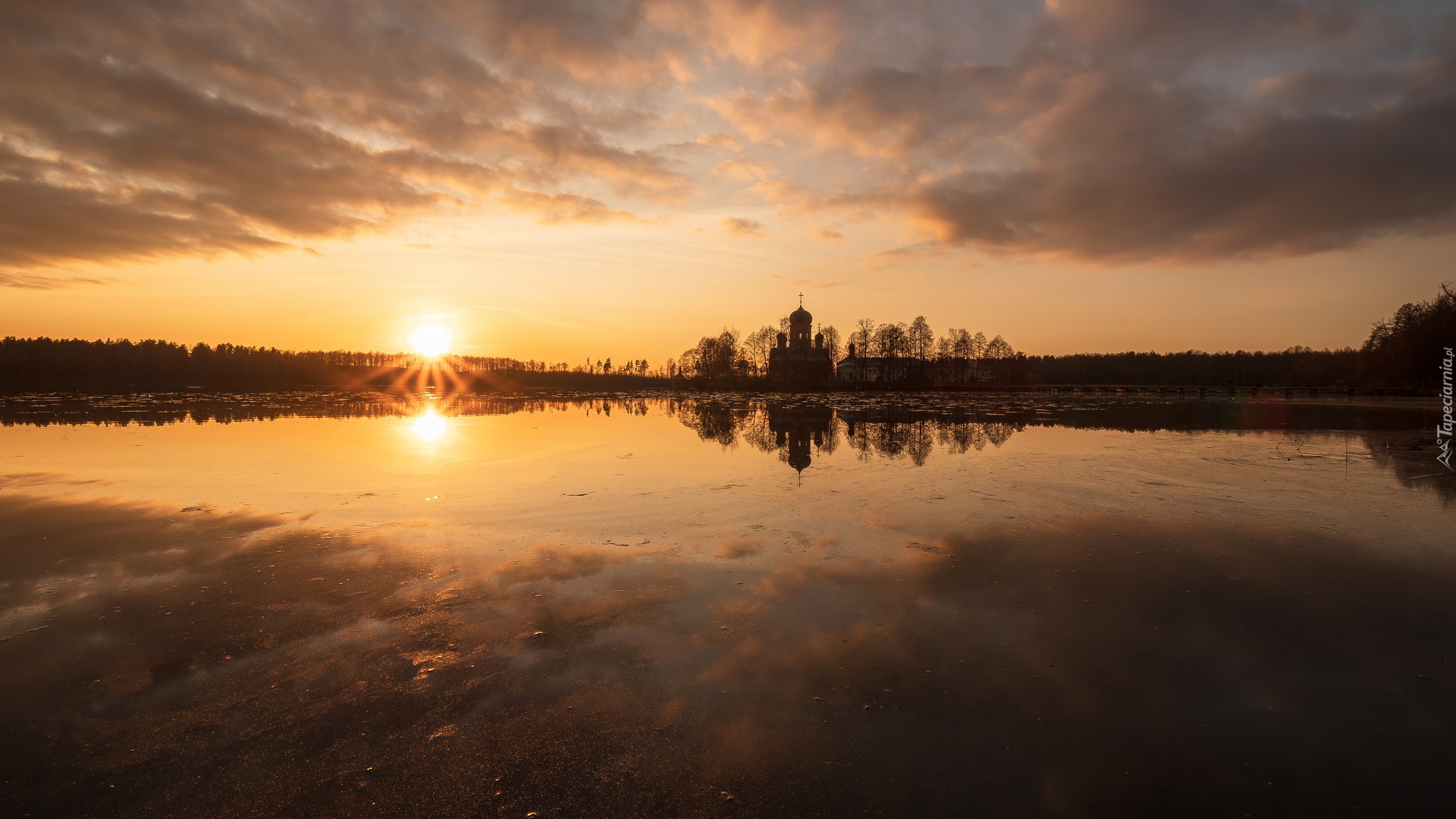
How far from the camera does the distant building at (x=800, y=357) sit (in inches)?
4203

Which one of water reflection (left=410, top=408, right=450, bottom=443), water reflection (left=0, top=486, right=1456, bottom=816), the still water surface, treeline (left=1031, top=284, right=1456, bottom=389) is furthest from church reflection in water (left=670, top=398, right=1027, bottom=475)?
treeline (left=1031, top=284, right=1456, bottom=389)

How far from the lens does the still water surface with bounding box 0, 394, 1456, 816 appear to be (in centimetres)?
427

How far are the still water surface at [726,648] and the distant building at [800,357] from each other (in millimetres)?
92616

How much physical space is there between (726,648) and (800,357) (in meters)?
103

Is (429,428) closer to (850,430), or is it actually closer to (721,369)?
(850,430)

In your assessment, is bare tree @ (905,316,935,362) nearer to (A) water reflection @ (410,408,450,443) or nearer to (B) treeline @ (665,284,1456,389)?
(B) treeline @ (665,284,1456,389)

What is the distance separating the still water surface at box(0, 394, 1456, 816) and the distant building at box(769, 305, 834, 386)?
92616mm

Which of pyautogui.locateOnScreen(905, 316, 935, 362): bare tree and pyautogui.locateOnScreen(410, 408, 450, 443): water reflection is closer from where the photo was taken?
pyautogui.locateOnScreen(410, 408, 450, 443): water reflection

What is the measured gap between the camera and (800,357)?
355 ft

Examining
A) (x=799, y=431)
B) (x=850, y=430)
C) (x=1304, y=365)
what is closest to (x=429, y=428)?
(x=799, y=431)

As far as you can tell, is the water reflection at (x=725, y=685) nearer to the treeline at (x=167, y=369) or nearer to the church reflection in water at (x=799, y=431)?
the church reflection in water at (x=799, y=431)

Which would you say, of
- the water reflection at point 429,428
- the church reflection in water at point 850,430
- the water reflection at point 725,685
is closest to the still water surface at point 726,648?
the water reflection at point 725,685

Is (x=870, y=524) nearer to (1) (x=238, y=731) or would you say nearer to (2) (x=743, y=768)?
(2) (x=743, y=768)

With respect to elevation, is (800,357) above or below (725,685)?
above
